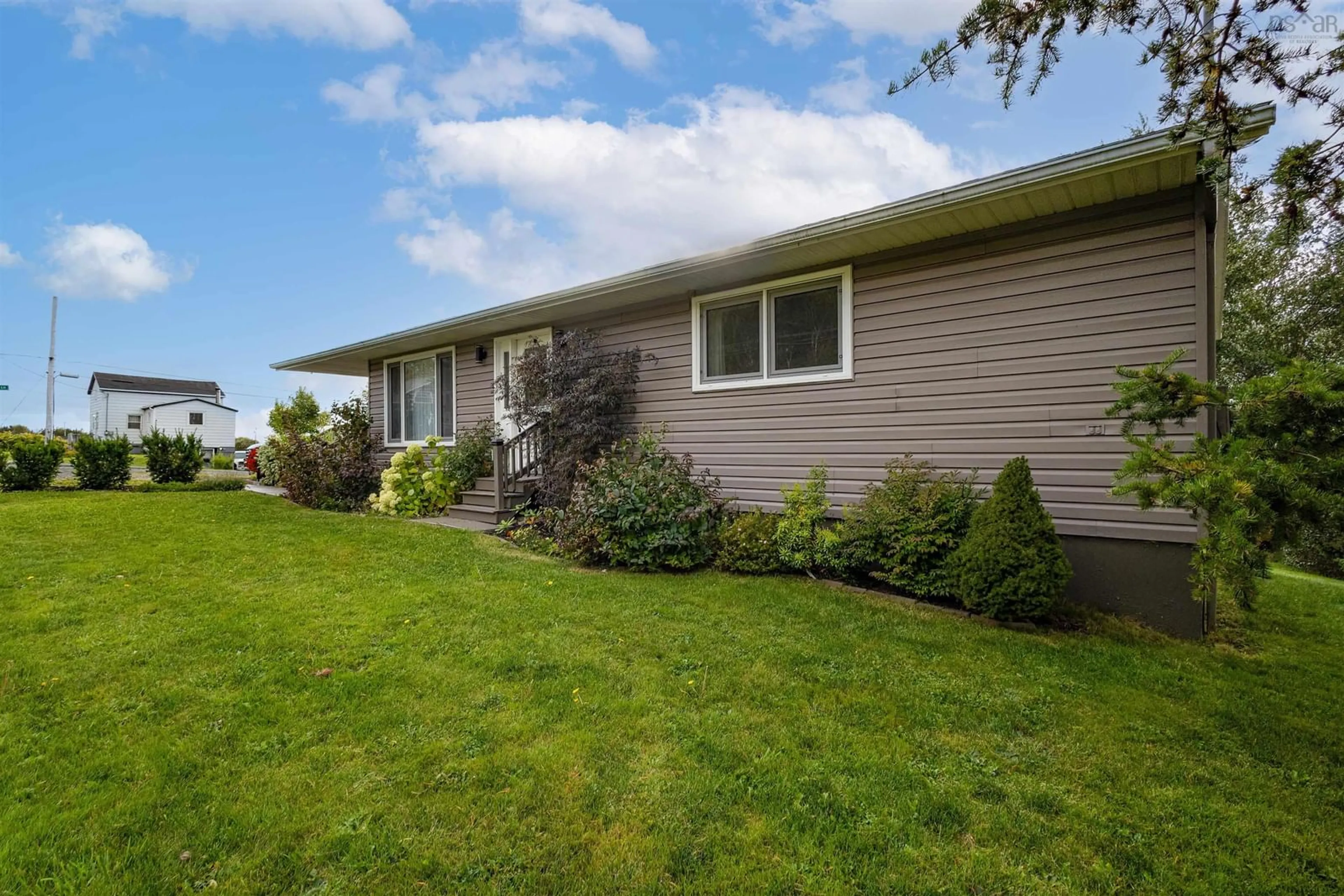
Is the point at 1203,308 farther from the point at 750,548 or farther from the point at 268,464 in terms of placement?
the point at 268,464

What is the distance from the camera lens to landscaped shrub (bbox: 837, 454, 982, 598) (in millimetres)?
4770

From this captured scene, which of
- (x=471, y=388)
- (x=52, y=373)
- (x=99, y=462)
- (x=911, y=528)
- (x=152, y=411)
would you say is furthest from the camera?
(x=152, y=411)

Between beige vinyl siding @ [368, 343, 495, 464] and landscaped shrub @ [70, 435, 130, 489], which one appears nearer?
beige vinyl siding @ [368, 343, 495, 464]

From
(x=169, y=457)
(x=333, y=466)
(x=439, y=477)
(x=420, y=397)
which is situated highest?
(x=420, y=397)

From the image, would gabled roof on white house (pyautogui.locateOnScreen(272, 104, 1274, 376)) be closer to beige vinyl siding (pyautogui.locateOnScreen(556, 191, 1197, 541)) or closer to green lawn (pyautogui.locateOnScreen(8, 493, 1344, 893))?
beige vinyl siding (pyautogui.locateOnScreen(556, 191, 1197, 541))

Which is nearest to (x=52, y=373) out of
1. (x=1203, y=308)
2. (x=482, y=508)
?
(x=482, y=508)

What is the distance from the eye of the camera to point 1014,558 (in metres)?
4.16

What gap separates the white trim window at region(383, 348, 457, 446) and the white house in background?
30.9 m

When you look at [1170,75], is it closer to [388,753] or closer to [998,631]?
[998,631]

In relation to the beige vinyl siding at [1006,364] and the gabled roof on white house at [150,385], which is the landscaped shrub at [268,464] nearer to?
the beige vinyl siding at [1006,364]

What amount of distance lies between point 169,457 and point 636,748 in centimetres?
1593

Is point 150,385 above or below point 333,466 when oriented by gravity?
above

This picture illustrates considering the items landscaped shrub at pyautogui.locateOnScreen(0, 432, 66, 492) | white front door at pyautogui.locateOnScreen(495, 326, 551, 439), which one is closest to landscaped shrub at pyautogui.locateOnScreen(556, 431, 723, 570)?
white front door at pyautogui.locateOnScreen(495, 326, 551, 439)

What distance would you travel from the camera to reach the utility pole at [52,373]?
27094 millimetres
